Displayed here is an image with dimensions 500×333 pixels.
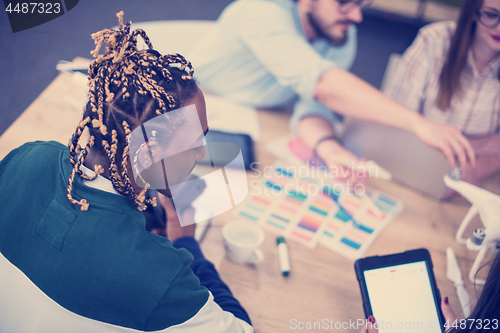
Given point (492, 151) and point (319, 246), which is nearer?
point (319, 246)

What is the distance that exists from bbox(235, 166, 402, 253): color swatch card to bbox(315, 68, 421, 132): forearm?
0.21m

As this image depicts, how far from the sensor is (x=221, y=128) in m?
1.04

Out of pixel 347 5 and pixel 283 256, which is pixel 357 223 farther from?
pixel 347 5

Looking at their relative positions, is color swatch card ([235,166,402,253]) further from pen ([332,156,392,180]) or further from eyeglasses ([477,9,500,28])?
eyeglasses ([477,9,500,28])

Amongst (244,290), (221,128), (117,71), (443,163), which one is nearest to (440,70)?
(443,163)

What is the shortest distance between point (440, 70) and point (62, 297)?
1196mm

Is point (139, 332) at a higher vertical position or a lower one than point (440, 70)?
lower

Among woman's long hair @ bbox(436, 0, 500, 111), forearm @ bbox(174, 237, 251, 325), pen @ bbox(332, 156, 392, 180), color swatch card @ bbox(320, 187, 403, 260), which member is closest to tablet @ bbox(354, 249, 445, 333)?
color swatch card @ bbox(320, 187, 403, 260)

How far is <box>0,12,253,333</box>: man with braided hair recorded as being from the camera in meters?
0.47

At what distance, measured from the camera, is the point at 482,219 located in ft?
2.47

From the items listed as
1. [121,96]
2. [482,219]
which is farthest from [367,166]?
[121,96]

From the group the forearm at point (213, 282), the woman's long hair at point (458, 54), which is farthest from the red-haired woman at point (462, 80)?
the forearm at point (213, 282)

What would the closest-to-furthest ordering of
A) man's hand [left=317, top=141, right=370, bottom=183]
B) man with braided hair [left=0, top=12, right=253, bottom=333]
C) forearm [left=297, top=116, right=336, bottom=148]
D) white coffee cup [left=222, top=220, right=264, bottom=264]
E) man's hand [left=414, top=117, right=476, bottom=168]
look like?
man with braided hair [left=0, top=12, right=253, bottom=333]
white coffee cup [left=222, top=220, right=264, bottom=264]
man's hand [left=414, top=117, right=476, bottom=168]
man's hand [left=317, top=141, right=370, bottom=183]
forearm [left=297, top=116, right=336, bottom=148]

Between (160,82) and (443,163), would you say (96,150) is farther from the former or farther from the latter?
(443,163)
